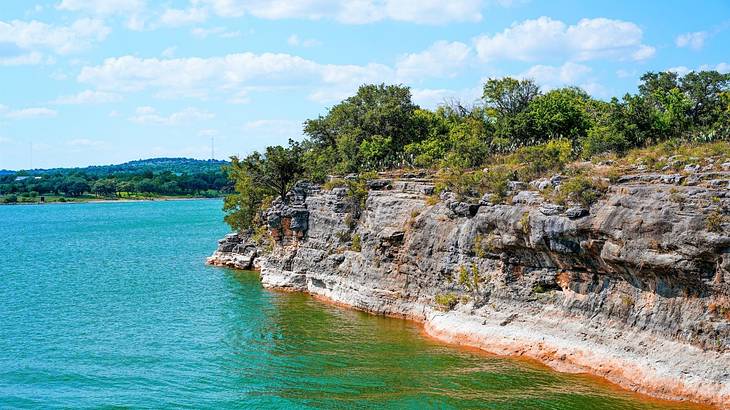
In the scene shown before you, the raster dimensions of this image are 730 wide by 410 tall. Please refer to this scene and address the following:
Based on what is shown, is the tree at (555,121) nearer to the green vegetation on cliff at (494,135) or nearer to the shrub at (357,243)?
the green vegetation on cliff at (494,135)

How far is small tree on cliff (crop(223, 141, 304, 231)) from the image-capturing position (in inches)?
2383

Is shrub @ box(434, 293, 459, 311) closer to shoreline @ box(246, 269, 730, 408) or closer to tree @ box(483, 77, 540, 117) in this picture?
shoreline @ box(246, 269, 730, 408)

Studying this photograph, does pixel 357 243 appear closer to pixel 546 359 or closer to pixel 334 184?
pixel 334 184

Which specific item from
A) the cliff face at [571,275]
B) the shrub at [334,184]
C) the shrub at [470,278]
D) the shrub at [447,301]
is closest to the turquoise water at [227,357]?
the cliff face at [571,275]

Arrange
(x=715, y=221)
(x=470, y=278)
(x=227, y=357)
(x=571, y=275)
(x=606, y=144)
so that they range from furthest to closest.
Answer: (x=606, y=144), (x=470, y=278), (x=227, y=357), (x=571, y=275), (x=715, y=221)

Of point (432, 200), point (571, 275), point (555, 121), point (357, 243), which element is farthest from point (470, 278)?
Answer: point (555, 121)

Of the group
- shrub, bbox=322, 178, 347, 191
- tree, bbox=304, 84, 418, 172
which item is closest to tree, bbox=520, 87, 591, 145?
tree, bbox=304, 84, 418, 172

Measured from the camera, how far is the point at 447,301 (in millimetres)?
38531

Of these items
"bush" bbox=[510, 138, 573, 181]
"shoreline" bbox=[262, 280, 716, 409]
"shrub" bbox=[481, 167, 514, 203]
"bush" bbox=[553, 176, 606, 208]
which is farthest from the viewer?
"bush" bbox=[510, 138, 573, 181]

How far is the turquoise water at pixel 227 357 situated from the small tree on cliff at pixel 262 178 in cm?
920

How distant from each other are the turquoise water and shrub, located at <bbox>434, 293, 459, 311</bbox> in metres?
2.17

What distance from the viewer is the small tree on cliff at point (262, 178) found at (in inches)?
2383

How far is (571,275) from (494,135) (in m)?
24.2

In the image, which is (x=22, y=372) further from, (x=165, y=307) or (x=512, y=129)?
(x=512, y=129)
